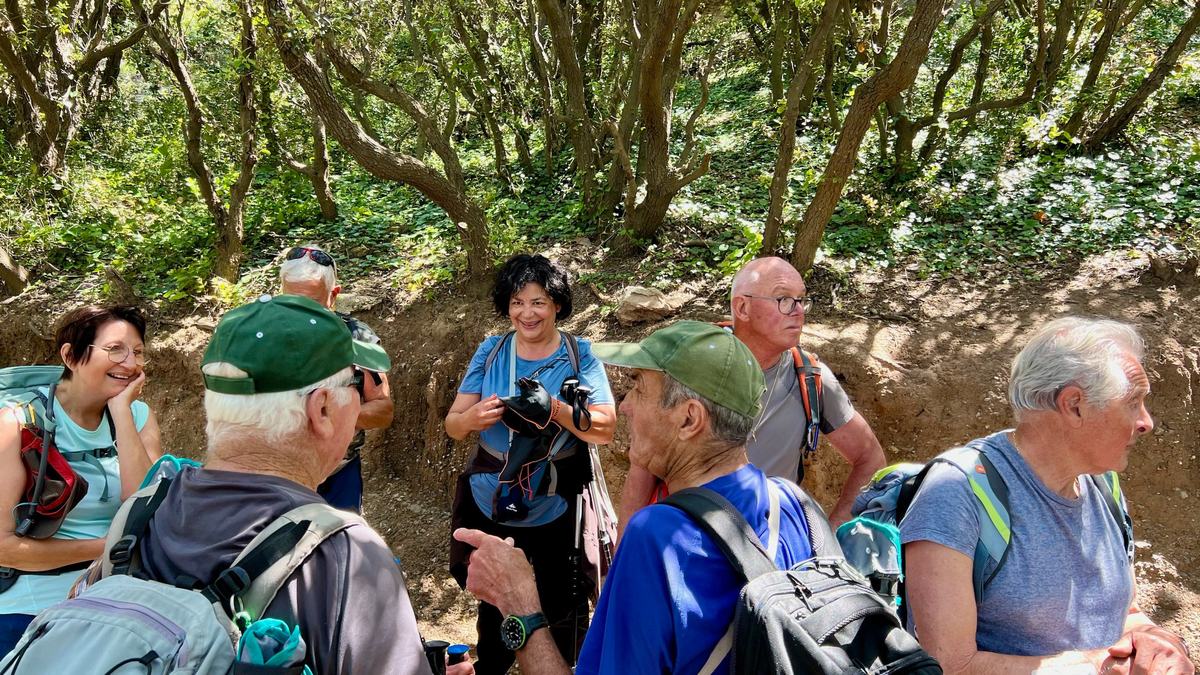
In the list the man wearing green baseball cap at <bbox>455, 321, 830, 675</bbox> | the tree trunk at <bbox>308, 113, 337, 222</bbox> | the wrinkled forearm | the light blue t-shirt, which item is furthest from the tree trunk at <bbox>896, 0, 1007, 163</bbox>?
the wrinkled forearm

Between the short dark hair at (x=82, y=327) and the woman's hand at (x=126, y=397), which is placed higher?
the short dark hair at (x=82, y=327)

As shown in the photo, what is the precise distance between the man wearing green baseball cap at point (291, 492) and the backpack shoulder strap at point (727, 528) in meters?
0.66

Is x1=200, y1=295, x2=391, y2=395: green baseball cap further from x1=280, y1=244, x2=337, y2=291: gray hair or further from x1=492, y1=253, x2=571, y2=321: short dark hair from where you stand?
x1=280, y1=244, x2=337, y2=291: gray hair

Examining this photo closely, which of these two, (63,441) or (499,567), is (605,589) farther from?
(63,441)

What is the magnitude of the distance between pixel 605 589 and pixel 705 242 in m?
5.64

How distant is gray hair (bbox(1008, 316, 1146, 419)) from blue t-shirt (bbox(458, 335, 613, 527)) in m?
1.84

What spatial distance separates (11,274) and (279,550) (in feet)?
32.1

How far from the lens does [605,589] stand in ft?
5.86

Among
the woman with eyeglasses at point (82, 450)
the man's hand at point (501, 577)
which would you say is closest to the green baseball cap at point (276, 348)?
the man's hand at point (501, 577)

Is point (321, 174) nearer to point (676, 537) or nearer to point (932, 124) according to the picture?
point (932, 124)

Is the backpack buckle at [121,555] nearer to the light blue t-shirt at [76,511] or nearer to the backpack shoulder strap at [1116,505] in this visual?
the light blue t-shirt at [76,511]

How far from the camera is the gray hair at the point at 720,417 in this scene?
2.00 meters

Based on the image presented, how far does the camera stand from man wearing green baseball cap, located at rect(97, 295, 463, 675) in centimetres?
158

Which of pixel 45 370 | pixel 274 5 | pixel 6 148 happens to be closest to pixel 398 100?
pixel 274 5
